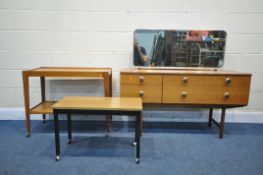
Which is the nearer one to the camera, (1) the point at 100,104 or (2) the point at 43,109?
(1) the point at 100,104

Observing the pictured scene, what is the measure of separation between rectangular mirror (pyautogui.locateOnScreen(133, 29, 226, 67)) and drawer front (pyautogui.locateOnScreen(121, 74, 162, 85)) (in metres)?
0.44

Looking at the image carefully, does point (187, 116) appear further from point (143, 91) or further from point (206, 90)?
point (143, 91)

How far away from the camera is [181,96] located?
2.30m

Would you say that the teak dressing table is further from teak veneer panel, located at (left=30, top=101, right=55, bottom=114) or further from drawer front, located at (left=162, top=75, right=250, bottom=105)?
teak veneer panel, located at (left=30, top=101, right=55, bottom=114)

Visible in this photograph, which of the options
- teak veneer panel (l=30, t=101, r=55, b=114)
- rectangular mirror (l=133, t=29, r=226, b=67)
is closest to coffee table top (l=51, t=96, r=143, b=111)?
teak veneer panel (l=30, t=101, r=55, b=114)

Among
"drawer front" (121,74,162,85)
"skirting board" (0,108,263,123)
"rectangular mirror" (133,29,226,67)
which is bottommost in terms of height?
"skirting board" (0,108,263,123)

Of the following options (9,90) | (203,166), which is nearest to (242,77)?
(203,166)

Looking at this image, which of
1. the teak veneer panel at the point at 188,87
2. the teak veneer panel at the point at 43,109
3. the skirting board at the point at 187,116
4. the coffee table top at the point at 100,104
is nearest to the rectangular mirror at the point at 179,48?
the teak veneer panel at the point at 188,87

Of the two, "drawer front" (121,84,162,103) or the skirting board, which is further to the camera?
the skirting board

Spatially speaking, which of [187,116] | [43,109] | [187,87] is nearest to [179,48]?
[187,87]

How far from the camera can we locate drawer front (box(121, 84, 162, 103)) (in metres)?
2.29

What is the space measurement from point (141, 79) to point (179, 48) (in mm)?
754

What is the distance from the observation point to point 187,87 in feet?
7.49

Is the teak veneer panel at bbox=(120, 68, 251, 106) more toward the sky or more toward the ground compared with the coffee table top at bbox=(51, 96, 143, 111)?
more toward the sky
